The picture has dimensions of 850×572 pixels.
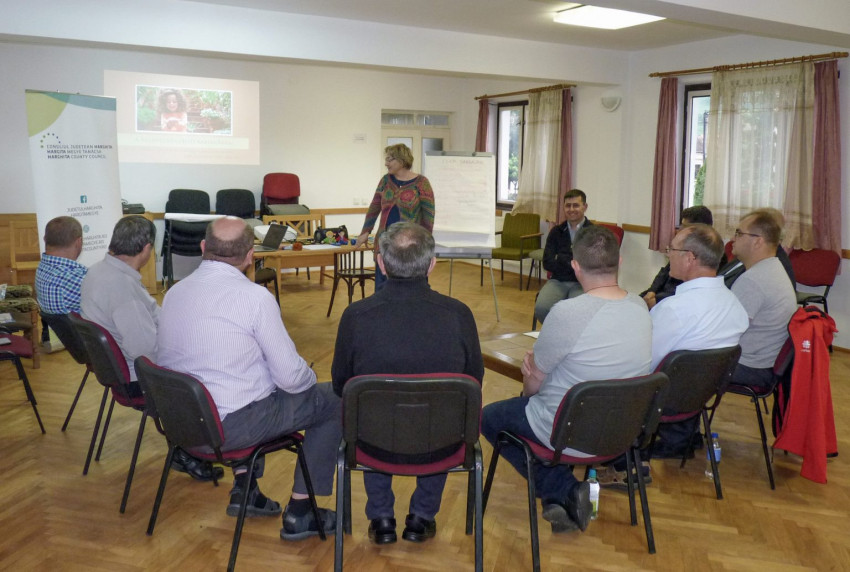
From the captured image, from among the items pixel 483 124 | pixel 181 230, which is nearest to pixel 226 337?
pixel 181 230

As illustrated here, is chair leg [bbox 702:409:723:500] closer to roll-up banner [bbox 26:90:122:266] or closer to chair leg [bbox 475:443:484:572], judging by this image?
chair leg [bbox 475:443:484:572]

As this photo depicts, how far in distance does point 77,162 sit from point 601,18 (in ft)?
13.4

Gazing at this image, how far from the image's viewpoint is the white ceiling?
170 inches

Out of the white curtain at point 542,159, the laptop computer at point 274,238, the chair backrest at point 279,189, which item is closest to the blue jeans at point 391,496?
the laptop computer at point 274,238

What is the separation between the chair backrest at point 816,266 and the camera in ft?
19.3

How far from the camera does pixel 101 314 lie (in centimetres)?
312

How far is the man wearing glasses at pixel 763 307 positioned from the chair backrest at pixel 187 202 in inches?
244

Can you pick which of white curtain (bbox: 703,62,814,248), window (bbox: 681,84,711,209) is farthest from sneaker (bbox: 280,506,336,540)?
window (bbox: 681,84,711,209)

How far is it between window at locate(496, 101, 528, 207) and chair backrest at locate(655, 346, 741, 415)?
6812 mm

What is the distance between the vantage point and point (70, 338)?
3428mm

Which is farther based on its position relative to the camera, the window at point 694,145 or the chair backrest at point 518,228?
the chair backrest at point 518,228

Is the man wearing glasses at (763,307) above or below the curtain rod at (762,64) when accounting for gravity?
below

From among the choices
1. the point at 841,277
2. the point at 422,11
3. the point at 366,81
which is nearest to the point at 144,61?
the point at 366,81

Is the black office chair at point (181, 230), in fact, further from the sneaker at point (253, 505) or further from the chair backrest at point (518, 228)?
the sneaker at point (253, 505)
